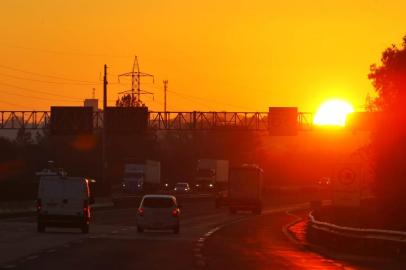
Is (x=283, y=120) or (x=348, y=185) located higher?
(x=283, y=120)

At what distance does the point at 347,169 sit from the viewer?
130ft

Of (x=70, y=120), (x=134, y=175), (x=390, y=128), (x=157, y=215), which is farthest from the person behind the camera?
(x=134, y=175)

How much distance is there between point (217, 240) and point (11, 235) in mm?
7819

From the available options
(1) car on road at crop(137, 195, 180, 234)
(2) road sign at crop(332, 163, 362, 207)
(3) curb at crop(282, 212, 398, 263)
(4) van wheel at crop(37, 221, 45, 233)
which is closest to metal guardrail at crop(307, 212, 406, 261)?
(3) curb at crop(282, 212, 398, 263)

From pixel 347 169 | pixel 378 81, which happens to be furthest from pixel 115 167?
pixel 347 169

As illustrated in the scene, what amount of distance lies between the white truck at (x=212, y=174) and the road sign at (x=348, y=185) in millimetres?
90087

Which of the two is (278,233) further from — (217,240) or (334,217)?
(217,240)

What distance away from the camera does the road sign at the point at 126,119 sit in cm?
8800

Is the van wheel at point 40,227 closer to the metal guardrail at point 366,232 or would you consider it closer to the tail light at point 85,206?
the tail light at point 85,206

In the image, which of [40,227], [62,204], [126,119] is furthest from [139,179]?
[62,204]

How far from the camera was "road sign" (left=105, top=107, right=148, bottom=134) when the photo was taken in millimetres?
88000

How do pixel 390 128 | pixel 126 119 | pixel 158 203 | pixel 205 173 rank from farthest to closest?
pixel 205 173 → pixel 126 119 → pixel 390 128 → pixel 158 203

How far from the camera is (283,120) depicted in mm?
95562

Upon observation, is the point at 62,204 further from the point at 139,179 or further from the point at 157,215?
the point at 139,179
